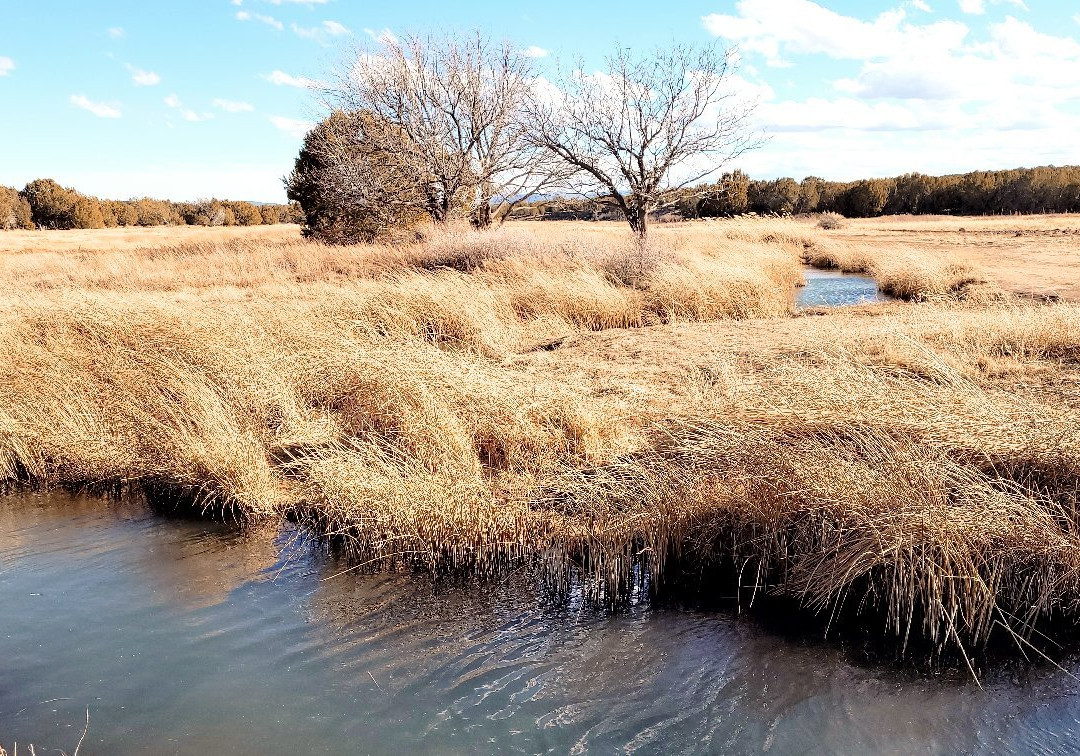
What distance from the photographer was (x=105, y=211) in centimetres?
5662

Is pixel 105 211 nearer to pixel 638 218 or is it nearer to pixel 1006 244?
pixel 638 218

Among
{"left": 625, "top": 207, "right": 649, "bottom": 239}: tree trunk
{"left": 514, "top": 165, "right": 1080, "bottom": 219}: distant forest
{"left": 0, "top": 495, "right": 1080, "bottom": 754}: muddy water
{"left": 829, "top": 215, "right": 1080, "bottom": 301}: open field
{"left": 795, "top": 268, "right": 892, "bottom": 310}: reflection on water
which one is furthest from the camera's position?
{"left": 514, "top": 165, "right": 1080, "bottom": 219}: distant forest

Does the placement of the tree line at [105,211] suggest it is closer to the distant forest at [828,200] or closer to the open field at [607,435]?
the distant forest at [828,200]

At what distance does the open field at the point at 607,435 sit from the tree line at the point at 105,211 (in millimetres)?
37408

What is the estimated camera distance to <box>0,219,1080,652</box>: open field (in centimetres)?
470

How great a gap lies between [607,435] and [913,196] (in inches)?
2093

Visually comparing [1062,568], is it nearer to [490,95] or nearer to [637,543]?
[637,543]

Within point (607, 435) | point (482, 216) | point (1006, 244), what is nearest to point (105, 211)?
point (482, 216)

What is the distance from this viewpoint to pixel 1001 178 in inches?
2037

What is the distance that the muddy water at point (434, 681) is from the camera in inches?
150

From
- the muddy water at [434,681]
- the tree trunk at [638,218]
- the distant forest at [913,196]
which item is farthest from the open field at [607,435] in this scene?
the distant forest at [913,196]

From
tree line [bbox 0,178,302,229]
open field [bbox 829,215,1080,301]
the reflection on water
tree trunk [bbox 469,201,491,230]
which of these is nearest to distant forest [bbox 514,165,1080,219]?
open field [bbox 829,215,1080,301]

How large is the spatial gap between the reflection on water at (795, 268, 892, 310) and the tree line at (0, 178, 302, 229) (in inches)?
1273

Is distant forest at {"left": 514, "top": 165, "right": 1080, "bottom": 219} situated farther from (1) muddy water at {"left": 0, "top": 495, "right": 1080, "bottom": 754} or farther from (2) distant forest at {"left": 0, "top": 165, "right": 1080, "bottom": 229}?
(1) muddy water at {"left": 0, "top": 495, "right": 1080, "bottom": 754}
